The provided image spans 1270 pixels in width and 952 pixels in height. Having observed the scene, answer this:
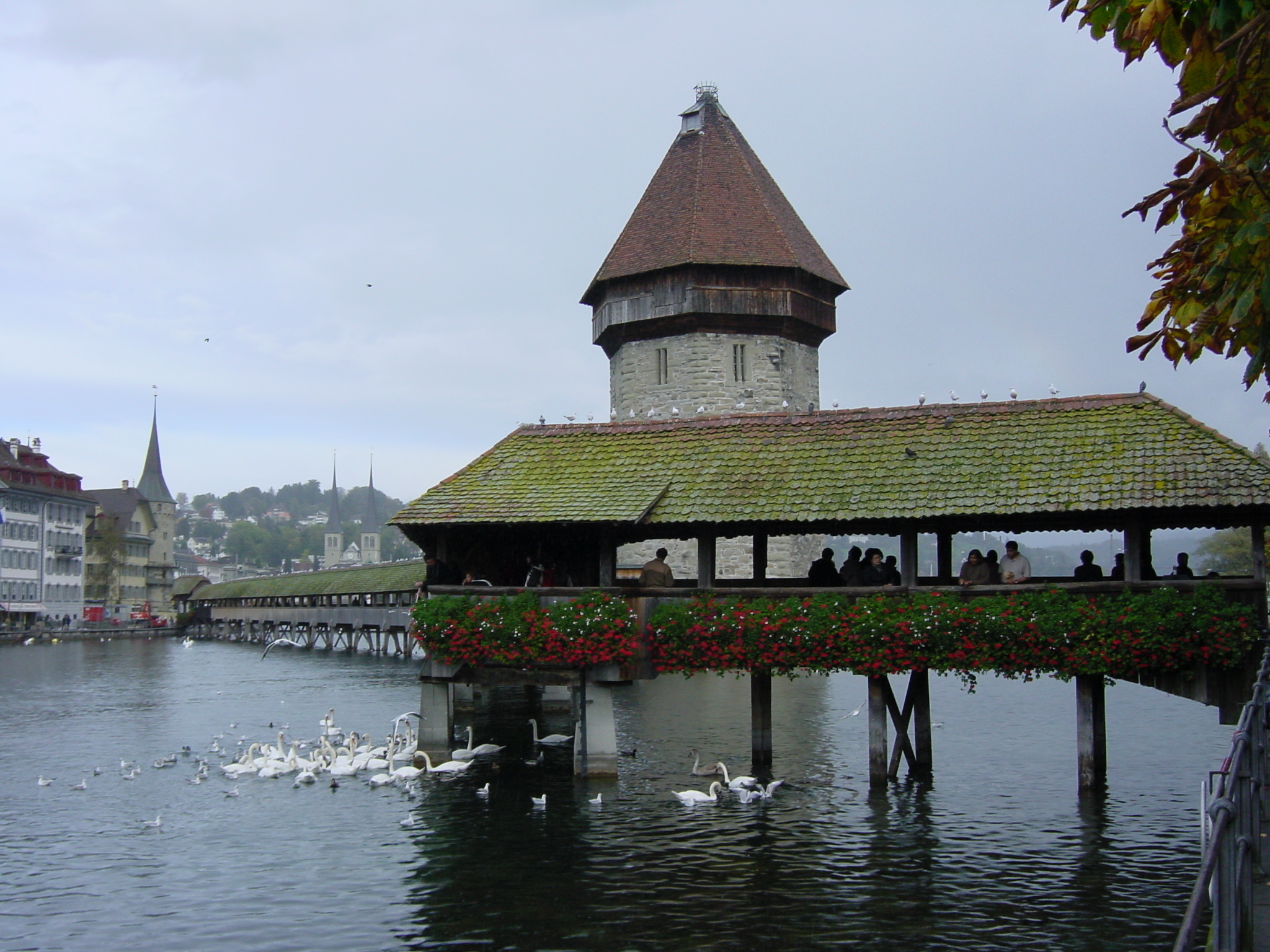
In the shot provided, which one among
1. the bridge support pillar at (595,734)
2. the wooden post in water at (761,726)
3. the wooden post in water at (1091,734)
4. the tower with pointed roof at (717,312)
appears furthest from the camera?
the tower with pointed roof at (717,312)

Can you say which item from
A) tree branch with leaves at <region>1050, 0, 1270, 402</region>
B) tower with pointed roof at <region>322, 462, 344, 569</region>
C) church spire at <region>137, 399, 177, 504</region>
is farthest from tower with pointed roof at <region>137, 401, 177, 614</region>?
tree branch with leaves at <region>1050, 0, 1270, 402</region>

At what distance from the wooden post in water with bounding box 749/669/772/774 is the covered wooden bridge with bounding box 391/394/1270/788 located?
0.12 ft

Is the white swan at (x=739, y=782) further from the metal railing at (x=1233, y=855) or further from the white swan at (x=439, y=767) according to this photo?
the metal railing at (x=1233, y=855)

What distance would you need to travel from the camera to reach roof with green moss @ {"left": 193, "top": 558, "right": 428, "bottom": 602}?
64.5m

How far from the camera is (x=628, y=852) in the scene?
15445mm

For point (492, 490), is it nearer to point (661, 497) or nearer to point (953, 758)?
point (661, 497)

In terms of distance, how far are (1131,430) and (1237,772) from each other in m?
12.4

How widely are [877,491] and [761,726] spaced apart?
5733mm

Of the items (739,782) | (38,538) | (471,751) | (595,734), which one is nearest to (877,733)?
(739,782)

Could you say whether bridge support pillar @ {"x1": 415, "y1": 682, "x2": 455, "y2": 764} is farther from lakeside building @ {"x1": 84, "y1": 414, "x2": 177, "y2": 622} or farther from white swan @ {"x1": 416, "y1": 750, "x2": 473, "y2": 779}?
lakeside building @ {"x1": 84, "y1": 414, "x2": 177, "y2": 622}

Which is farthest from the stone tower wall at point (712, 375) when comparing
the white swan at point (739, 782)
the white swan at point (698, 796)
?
the white swan at point (698, 796)

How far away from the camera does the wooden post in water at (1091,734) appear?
698 inches

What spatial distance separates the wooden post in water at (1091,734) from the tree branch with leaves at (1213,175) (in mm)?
10587

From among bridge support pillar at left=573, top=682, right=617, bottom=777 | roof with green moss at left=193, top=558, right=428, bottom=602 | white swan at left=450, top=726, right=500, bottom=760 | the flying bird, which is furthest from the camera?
the flying bird
